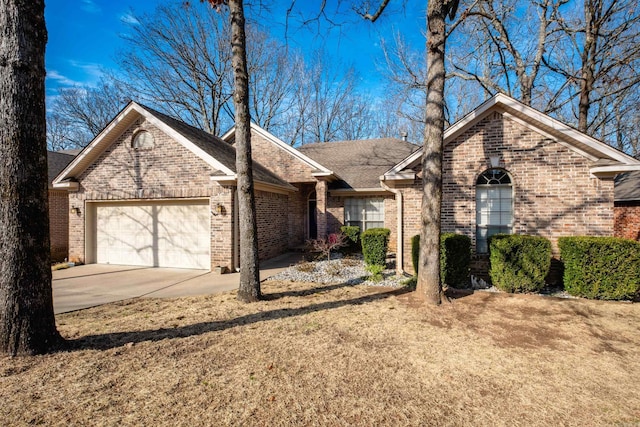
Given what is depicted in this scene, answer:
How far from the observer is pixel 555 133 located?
24.3 ft

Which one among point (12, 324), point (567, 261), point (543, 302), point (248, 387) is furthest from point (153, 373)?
point (567, 261)

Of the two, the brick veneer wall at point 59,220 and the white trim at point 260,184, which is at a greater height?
the white trim at point 260,184

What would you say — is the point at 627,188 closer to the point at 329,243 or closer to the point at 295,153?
the point at 329,243

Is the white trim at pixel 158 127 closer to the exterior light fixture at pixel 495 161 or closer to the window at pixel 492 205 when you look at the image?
→ the window at pixel 492 205

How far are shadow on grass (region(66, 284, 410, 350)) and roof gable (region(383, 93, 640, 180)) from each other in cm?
499

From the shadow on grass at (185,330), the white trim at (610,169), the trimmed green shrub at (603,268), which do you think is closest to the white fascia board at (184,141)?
the shadow on grass at (185,330)

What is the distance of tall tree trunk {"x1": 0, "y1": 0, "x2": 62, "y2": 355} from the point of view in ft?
11.9

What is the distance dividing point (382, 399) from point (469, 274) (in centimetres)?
588

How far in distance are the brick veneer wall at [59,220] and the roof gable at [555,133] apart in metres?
14.8

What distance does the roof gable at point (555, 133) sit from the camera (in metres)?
6.90

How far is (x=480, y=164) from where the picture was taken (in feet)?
26.1

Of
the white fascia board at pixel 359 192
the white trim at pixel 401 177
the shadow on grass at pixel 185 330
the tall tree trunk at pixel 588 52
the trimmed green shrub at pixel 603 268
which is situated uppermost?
the tall tree trunk at pixel 588 52

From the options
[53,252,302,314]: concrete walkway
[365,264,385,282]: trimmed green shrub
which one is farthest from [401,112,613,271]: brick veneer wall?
[53,252,302,314]: concrete walkway

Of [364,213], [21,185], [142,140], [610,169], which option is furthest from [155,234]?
[610,169]
